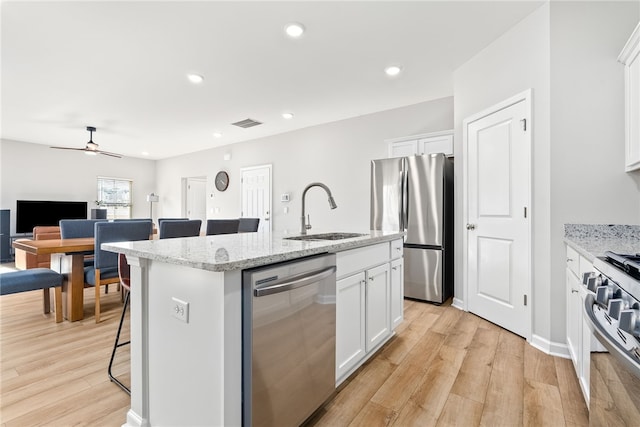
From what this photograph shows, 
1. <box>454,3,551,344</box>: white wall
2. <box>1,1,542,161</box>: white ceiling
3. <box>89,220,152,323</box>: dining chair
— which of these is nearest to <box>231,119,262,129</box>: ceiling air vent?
<box>1,1,542,161</box>: white ceiling

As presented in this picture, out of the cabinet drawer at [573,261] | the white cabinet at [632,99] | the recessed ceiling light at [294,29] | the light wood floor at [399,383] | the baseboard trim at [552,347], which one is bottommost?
the light wood floor at [399,383]

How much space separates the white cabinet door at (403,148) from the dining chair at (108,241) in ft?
10.2

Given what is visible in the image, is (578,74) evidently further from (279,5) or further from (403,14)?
(279,5)

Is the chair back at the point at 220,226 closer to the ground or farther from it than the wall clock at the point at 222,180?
closer to the ground

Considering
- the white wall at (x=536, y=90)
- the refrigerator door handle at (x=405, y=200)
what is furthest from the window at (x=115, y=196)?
the white wall at (x=536, y=90)

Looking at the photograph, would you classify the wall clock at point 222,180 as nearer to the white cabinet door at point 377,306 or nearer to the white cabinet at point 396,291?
the white cabinet at point 396,291

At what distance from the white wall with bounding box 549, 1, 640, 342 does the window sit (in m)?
8.95

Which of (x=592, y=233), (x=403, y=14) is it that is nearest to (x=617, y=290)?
(x=592, y=233)

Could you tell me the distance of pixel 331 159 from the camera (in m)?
5.09

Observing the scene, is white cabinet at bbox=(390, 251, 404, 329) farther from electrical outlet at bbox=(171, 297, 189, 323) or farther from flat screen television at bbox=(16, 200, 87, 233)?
flat screen television at bbox=(16, 200, 87, 233)

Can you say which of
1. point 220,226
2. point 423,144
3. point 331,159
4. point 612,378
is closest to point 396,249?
point 612,378

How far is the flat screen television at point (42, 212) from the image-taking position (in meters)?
6.11

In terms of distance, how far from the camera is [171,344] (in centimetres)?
122

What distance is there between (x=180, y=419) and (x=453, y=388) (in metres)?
1.47
